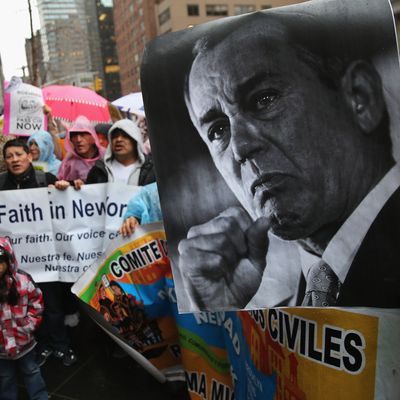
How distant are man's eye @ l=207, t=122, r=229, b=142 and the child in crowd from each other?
6.71 feet

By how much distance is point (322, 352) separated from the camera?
1542mm

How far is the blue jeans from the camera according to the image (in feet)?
9.62

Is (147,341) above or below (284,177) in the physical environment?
below

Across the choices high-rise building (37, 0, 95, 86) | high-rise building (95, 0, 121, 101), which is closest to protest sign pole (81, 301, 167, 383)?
high-rise building (37, 0, 95, 86)

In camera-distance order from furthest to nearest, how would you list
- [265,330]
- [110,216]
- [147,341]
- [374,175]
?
1. [110,216]
2. [147,341]
3. [265,330]
4. [374,175]

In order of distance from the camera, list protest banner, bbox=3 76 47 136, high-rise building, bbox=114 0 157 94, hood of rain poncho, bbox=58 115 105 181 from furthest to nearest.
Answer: high-rise building, bbox=114 0 157 94, protest banner, bbox=3 76 47 136, hood of rain poncho, bbox=58 115 105 181

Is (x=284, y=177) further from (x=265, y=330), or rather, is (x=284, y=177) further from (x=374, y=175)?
(x=265, y=330)

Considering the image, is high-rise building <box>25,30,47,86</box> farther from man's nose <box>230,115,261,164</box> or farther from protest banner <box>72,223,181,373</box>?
man's nose <box>230,115,261,164</box>

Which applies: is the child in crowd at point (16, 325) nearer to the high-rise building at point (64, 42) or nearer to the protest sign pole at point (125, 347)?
the protest sign pole at point (125, 347)

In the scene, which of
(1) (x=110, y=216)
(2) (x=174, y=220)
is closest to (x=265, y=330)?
(2) (x=174, y=220)

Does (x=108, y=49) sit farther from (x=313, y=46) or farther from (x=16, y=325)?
(x=313, y=46)

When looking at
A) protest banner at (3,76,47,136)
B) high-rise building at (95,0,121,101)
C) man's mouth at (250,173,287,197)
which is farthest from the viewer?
high-rise building at (95,0,121,101)

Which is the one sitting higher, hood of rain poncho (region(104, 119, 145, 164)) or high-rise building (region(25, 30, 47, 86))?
high-rise building (region(25, 30, 47, 86))

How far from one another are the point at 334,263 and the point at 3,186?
10.2 feet
